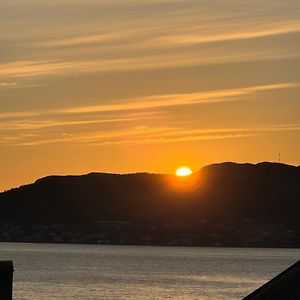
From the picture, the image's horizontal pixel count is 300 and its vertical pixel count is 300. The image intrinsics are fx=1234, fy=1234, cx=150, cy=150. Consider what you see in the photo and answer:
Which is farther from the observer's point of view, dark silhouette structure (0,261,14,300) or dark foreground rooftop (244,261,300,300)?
dark silhouette structure (0,261,14,300)

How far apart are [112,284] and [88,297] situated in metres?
29.0

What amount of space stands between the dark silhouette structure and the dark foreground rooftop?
4.46m

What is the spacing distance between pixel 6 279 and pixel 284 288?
5.16 meters

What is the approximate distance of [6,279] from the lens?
22969 mm

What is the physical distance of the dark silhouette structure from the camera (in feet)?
74.7

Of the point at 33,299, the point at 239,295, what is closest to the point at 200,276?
the point at 239,295

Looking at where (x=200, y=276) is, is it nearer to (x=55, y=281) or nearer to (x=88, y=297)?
(x=55, y=281)

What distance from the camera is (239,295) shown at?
14012cm

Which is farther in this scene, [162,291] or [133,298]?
[162,291]

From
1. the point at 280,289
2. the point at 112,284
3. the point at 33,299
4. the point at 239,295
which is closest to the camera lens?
the point at 280,289

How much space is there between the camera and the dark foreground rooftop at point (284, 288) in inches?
861

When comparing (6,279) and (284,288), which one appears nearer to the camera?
(284,288)

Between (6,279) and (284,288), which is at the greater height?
(6,279)

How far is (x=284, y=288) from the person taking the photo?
2202 centimetres
